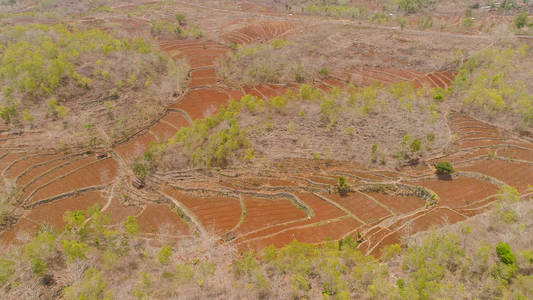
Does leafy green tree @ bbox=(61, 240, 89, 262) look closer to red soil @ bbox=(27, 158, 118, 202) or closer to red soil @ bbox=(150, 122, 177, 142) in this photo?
red soil @ bbox=(27, 158, 118, 202)

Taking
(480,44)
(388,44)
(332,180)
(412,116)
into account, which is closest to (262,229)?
(332,180)

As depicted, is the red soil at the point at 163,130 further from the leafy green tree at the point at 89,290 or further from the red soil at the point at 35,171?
the leafy green tree at the point at 89,290

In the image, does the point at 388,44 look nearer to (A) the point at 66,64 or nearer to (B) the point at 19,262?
(A) the point at 66,64

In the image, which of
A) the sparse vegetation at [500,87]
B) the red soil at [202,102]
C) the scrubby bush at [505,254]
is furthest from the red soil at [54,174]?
the sparse vegetation at [500,87]

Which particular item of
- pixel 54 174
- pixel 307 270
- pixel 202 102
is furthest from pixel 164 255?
pixel 202 102

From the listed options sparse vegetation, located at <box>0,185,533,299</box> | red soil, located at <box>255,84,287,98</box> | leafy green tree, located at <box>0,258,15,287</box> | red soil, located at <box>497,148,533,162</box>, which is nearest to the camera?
sparse vegetation, located at <box>0,185,533,299</box>

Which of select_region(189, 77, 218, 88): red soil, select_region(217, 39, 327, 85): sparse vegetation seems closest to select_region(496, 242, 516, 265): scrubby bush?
select_region(217, 39, 327, 85): sparse vegetation
